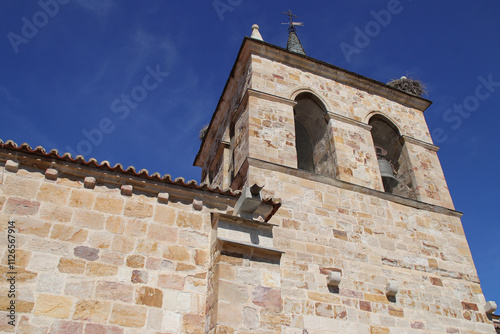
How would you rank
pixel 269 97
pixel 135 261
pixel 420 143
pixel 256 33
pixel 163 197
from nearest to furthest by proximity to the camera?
pixel 135 261
pixel 163 197
pixel 269 97
pixel 420 143
pixel 256 33

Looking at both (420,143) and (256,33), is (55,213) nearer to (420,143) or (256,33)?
(256,33)

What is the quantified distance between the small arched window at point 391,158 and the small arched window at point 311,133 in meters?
1.26

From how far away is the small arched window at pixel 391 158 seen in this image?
8.93 metres

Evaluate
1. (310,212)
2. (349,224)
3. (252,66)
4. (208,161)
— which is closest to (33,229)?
(310,212)

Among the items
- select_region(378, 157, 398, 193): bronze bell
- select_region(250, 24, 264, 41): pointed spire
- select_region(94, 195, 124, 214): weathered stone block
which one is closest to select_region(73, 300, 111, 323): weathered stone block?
select_region(94, 195, 124, 214): weathered stone block

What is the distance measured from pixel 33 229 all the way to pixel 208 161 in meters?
6.80

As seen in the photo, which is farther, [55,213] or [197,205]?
[197,205]

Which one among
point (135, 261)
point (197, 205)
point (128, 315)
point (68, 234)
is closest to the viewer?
point (128, 315)

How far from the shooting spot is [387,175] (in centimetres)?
874

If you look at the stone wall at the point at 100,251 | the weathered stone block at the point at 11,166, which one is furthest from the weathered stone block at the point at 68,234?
the weathered stone block at the point at 11,166

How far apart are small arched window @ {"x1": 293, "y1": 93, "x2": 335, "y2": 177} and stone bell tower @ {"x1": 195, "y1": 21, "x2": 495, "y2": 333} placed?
0.08 ft

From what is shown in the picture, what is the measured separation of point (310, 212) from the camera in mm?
6867

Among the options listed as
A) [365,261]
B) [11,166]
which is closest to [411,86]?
[365,261]

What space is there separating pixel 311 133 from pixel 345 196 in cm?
230
